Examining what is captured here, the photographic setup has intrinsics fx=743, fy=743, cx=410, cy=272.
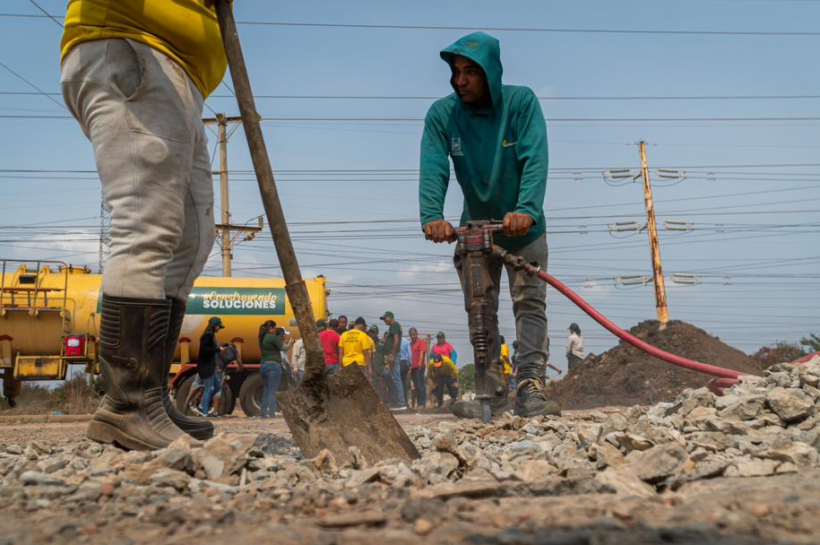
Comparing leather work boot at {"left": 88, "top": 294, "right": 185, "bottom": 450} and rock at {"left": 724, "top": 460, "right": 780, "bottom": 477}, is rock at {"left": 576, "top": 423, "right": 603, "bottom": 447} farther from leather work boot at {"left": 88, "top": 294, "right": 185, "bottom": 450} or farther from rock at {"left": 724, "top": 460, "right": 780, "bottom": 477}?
leather work boot at {"left": 88, "top": 294, "right": 185, "bottom": 450}

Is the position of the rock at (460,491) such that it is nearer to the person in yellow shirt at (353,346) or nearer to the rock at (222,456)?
the rock at (222,456)

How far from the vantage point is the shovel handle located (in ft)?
10.3

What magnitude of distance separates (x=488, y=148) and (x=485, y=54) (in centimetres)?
62

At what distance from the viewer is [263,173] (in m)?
3.21

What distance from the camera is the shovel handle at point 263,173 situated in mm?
3146

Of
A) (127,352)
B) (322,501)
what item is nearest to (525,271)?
(127,352)

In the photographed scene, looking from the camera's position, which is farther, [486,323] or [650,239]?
[650,239]

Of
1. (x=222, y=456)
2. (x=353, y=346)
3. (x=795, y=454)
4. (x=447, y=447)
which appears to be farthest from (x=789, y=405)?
(x=353, y=346)

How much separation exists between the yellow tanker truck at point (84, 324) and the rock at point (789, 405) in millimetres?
12550

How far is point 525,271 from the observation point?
4.96 metres

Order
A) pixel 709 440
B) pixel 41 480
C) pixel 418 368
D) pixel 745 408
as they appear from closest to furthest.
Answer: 1. pixel 41 480
2. pixel 709 440
3. pixel 745 408
4. pixel 418 368

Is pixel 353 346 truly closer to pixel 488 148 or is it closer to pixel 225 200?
pixel 488 148

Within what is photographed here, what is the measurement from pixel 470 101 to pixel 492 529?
3823mm

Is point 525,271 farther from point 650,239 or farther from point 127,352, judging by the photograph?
point 650,239
